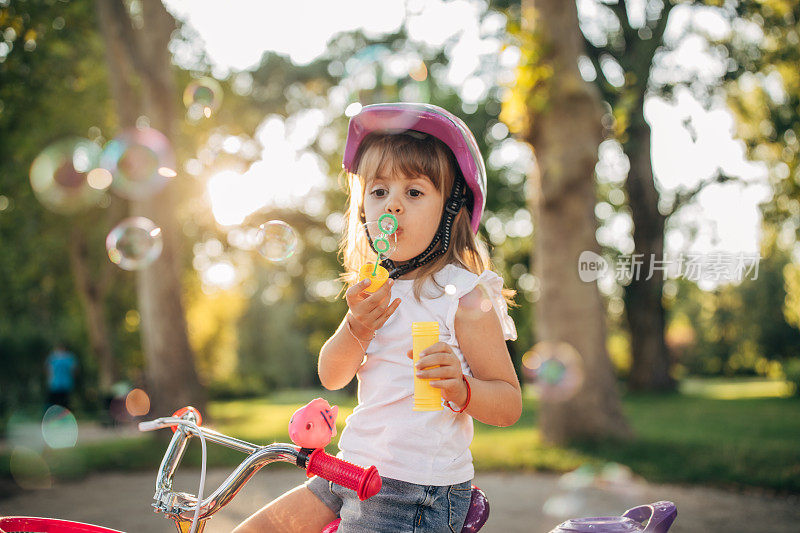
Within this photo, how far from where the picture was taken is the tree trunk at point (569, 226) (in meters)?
9.13

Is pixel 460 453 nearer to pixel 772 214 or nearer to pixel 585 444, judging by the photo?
pixel 585 444

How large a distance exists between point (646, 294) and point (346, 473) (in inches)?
902

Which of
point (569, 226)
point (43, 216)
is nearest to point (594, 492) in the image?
point (569, 226)

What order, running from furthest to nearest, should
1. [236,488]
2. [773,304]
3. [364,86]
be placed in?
[773,304] → [364,86] → [236,488]

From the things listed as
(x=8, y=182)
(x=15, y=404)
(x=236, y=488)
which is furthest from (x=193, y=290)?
(x=236, y=488)

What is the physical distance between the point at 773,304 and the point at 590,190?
27.2 meters

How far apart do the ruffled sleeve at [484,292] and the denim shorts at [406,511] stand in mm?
466

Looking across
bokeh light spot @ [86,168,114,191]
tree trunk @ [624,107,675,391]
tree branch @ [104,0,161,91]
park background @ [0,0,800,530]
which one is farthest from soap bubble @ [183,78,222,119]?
tree trunk @ [624,107,675,391]

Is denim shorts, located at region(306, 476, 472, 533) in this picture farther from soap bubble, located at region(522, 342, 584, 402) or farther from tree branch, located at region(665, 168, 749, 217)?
tree branch, located at region(665, 168, 749, 217)

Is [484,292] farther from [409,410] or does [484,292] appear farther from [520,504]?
[520,504]

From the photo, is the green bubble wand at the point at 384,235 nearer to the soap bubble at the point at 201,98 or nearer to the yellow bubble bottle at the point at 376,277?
the yellow bubble bottle at the point at 376,277

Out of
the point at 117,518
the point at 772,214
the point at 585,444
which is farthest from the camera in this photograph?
the point at 772,214

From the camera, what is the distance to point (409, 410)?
188 cm

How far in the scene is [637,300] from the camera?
22797 millimetres
